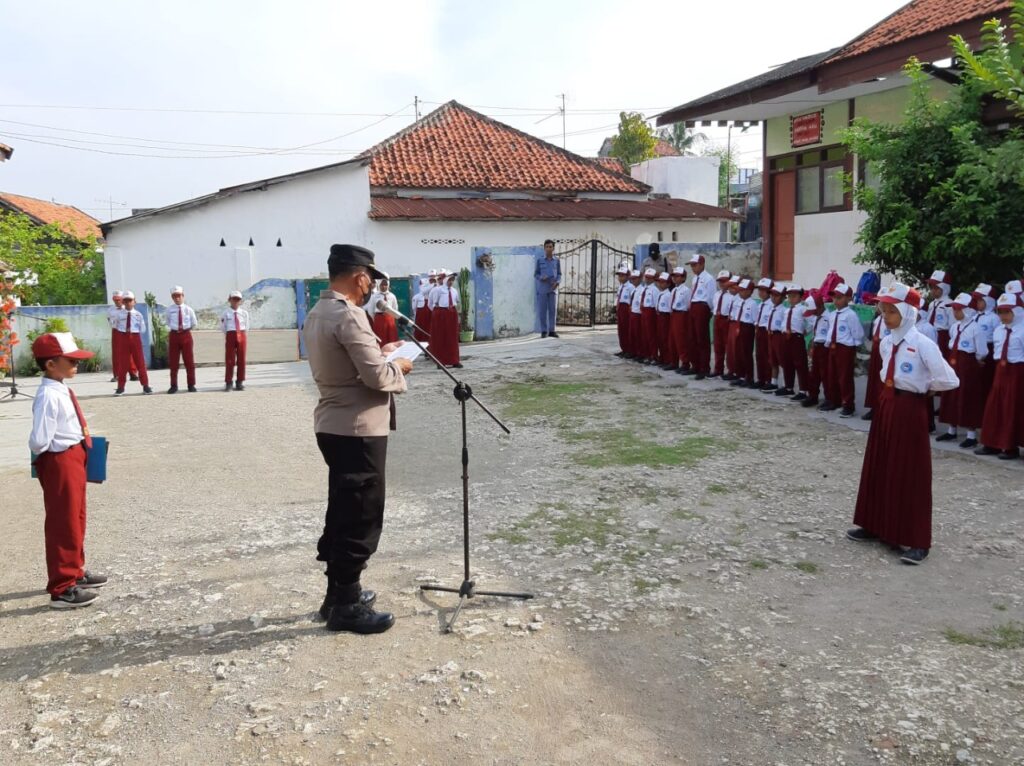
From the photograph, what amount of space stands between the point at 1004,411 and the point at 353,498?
665 cm

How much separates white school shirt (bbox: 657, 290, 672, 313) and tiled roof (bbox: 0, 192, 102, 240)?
2690 cm

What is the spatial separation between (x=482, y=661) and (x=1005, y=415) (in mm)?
6282

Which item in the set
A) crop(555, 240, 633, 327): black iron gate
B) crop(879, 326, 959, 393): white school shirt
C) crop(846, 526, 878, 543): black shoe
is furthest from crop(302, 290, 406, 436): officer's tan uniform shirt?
crop(555, 240, 633, 327): black iron gate

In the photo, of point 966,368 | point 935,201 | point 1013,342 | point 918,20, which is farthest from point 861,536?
point 918,20

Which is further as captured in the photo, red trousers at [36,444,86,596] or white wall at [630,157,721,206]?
white wall at [630,157,721,206]

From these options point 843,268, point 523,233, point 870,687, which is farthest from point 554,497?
point 523,233

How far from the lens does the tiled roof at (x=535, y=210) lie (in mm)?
22781

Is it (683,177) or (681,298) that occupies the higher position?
(683,177)

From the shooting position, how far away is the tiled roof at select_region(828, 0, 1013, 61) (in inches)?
415

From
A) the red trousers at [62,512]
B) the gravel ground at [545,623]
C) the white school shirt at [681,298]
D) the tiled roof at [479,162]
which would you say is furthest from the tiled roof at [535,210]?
the red trousers at [62,512]

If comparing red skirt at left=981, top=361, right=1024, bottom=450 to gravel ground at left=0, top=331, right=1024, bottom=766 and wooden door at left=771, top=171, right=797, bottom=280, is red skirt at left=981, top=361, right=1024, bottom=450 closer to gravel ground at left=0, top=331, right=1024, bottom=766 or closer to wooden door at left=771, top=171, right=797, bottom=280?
gravel ground at left=0, top=331, right=1024, bottom=766

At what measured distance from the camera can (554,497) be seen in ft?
23.9

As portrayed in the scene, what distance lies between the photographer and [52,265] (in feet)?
72.1

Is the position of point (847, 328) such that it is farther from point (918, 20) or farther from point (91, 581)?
point (91, 581)
